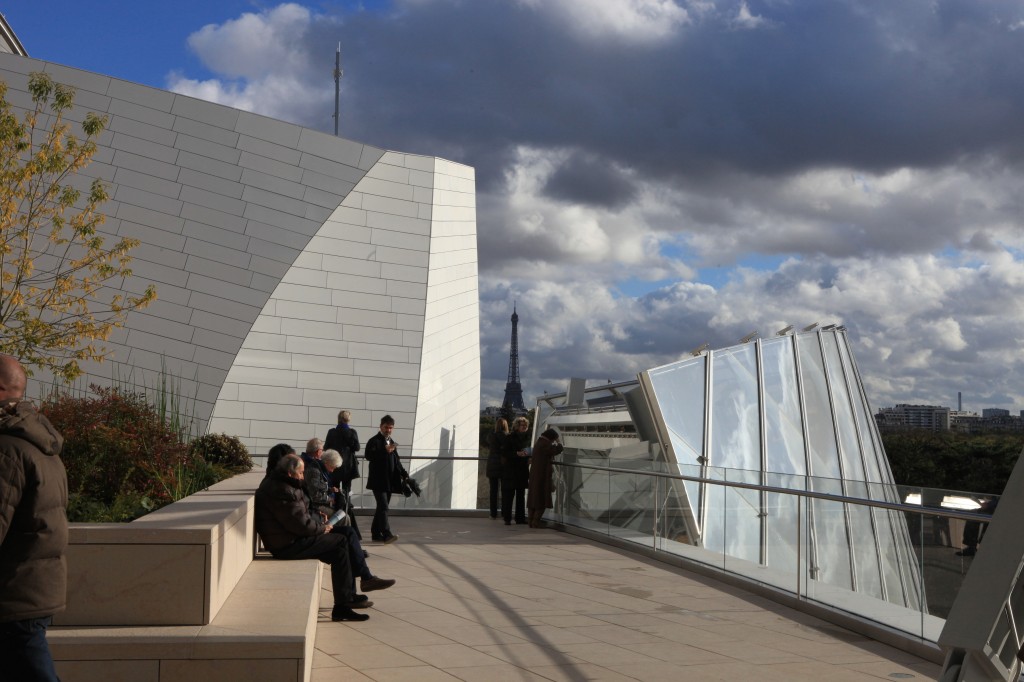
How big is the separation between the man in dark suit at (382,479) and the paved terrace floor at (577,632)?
120 cm

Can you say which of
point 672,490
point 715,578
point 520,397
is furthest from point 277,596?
point 520,397

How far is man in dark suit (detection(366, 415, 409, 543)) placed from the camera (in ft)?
41.5

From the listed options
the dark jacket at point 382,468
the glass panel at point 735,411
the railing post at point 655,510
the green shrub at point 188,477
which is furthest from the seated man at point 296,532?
the glass panel at point 735,411

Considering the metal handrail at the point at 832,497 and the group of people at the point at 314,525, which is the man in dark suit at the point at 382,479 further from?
the metal handrail at the point at 832,497

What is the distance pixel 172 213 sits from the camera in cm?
2108

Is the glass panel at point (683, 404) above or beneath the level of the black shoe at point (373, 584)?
above

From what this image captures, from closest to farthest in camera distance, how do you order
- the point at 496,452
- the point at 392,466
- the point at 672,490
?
the point at 672,490 → the point at 392,466 → the point at 496,452

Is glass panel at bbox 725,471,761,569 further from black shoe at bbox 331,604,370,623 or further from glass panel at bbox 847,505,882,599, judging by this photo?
black shoe at bbox 331,604,370,623

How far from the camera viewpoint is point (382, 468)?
1272 centimetres

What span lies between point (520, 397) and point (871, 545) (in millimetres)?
84211

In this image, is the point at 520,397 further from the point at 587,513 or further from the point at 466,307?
the point at 587,513

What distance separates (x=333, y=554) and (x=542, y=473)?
738 centimetres

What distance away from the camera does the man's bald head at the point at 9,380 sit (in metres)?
3.69

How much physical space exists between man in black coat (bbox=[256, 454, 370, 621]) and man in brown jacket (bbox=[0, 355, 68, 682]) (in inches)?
151
